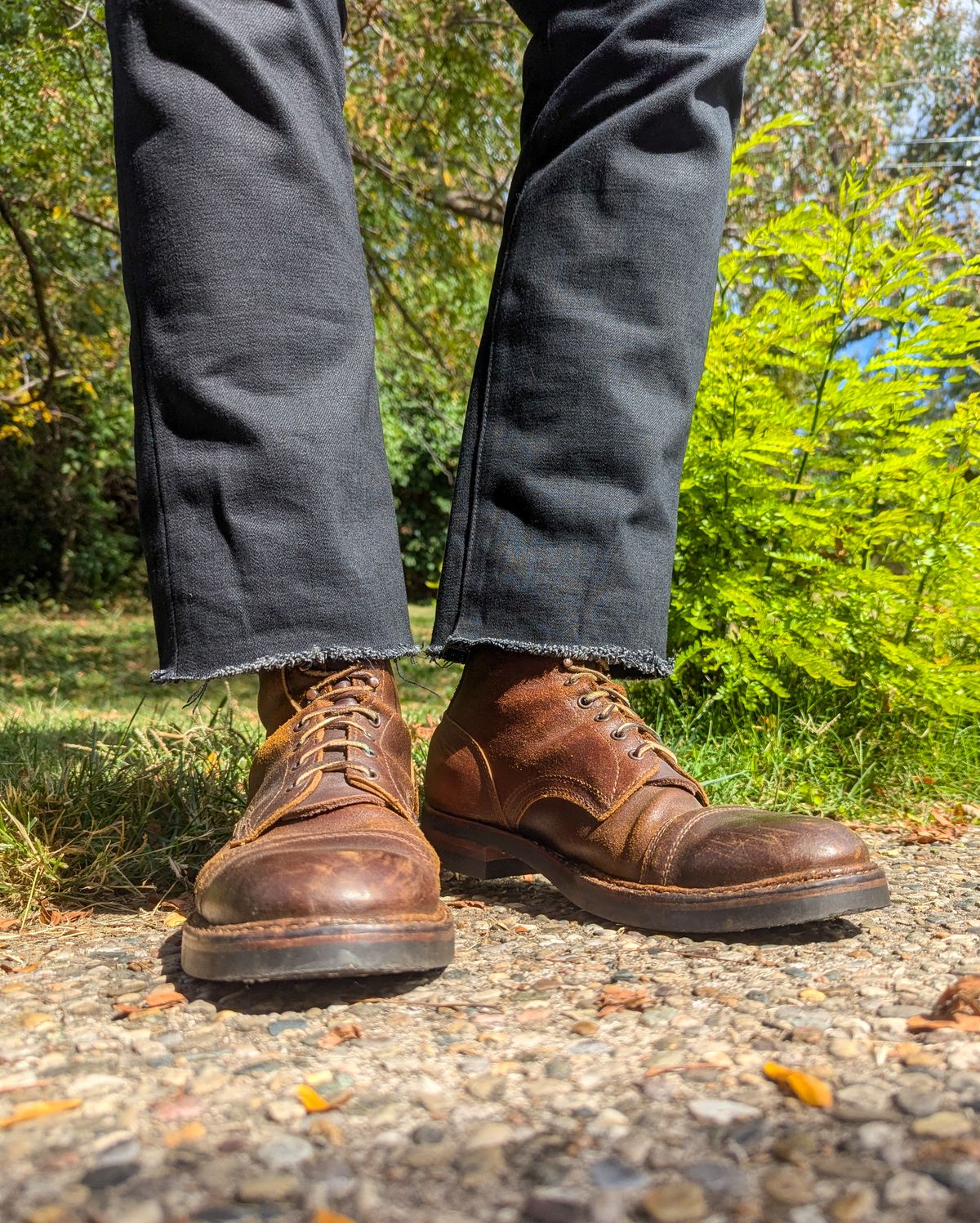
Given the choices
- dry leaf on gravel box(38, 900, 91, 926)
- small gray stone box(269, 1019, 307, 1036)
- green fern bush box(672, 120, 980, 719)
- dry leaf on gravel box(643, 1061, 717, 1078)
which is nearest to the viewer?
dry leaf on gravel box(643, 1061, 717, 1078)

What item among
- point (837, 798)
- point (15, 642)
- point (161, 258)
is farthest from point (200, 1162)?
point (15, 642)

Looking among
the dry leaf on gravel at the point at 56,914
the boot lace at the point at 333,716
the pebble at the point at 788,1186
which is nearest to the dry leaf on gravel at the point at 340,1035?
the boot lace at the point at 333,716

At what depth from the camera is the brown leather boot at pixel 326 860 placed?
1124 mm

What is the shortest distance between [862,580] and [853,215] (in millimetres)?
818

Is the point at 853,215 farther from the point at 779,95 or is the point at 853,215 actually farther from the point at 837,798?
the point at 779,95

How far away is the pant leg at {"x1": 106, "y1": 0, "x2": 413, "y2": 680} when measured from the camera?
1370 millimetres

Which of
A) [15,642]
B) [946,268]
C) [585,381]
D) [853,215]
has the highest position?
[946,268]

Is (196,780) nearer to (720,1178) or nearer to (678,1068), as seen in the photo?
(678,1068)

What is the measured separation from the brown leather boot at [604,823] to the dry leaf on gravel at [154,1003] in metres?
0.53

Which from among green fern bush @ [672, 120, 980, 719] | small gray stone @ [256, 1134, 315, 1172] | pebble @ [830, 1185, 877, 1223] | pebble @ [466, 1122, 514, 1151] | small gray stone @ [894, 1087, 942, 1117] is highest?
green fern bush @ [672, 120, 980, 719]

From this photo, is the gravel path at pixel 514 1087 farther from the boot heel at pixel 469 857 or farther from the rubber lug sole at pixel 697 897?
the boot heel at pixel 469 857

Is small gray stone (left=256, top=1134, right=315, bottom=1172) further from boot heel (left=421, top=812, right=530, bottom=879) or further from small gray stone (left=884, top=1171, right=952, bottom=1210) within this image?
boot heel (left=421, top=812, right=530, bottom=879)

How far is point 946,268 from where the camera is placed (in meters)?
14.5

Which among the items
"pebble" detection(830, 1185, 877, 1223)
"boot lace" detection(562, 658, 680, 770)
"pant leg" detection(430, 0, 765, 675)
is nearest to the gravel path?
"pebble" detection(830, 1185, 877, 1223)
